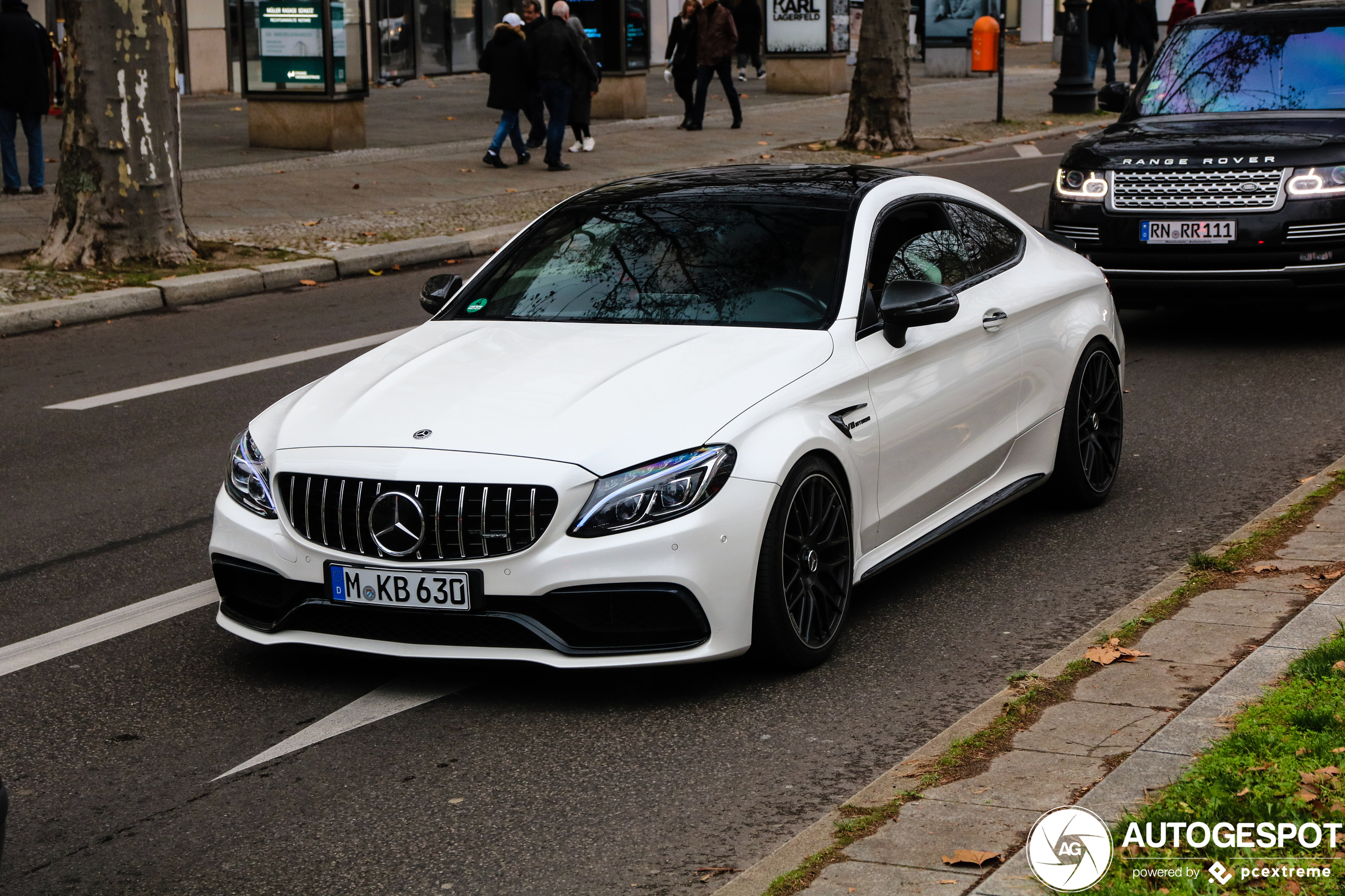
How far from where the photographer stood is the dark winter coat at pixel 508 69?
21375mm

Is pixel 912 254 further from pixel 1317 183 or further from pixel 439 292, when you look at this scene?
pixel 1317 183

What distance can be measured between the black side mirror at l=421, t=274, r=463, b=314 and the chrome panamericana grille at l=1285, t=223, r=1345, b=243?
18.4 feet

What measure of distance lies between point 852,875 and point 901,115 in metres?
21.9

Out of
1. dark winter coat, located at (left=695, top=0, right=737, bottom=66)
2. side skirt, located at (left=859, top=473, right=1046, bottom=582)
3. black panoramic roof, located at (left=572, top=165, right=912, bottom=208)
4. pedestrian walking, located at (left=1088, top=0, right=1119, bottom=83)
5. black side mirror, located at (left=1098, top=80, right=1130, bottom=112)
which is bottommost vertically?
side skirt, located at (left=859, top=473, right=1046, bottom=582)

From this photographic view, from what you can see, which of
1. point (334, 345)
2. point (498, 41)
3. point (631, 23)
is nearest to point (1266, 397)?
point (334, 345)

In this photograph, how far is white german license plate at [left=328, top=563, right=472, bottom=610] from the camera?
4902 mm

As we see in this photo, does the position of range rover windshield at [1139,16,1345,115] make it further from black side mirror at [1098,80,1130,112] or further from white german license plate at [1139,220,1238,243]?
white german license plate at [1139,220,1238,243]

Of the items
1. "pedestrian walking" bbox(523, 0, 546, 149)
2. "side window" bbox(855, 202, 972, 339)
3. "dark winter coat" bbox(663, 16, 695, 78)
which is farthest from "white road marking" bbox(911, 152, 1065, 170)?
"side window" bbox(855, 202, 972, 339)

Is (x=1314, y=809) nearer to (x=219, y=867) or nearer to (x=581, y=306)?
(x=219, y=867)

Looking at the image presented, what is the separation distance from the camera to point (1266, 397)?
947 cm

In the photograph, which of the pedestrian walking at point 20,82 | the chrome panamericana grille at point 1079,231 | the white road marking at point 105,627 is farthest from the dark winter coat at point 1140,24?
the white road marking at point 105,627

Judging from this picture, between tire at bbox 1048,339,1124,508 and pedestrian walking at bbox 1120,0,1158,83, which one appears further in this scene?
pedestrian walking at bbox 1120,0,1158,83

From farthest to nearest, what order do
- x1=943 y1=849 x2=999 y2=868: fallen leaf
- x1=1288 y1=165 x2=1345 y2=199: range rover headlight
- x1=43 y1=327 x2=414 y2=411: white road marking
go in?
1. x1=1288 y1=165 x2=1345 y2=199: range rover headlight
2. x1=43 y1=327 x2=414 y2=411: white road marking
3. x1=943 y1=849 x2=999 y2=868: fallen leaf

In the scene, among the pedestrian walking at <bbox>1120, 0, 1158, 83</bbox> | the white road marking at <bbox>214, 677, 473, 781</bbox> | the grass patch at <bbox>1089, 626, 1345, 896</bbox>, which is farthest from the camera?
the pedestrian walking at <bbox>1120, 0, 1158, 83</bbox>
